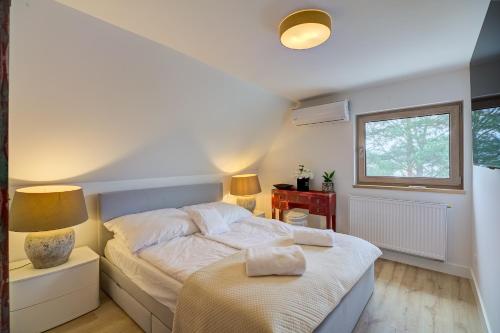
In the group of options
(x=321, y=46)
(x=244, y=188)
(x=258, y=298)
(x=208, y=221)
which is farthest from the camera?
(x=244, y=188)

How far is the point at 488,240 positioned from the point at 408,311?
0.85m

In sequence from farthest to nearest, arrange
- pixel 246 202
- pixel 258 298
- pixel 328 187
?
pixel 246 202 < pixel 328 187 < pixel 258 298

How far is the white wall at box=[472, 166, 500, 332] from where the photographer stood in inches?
61.6

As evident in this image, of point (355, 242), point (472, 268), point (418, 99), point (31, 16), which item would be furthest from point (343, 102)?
point (31, 16)

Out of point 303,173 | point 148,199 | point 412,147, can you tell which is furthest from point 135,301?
point 412,147

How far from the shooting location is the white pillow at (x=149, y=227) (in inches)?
82.6

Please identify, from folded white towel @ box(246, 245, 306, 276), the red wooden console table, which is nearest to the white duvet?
folded white towel @ box(246, 245, 306, 276)

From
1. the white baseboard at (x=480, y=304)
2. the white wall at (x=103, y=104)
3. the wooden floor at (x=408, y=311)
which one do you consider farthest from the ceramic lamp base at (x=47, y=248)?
the white baseboard at (x=480, y=304)

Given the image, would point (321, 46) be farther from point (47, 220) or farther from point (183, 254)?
point (47, 220)

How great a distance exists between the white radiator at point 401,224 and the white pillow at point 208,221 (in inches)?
71.6

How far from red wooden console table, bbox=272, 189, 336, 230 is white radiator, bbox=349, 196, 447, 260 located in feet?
0.88

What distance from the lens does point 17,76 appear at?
5.11 ft

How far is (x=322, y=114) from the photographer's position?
3.32 metres

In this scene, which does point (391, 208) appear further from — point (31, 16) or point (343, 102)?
point (31, 16)
